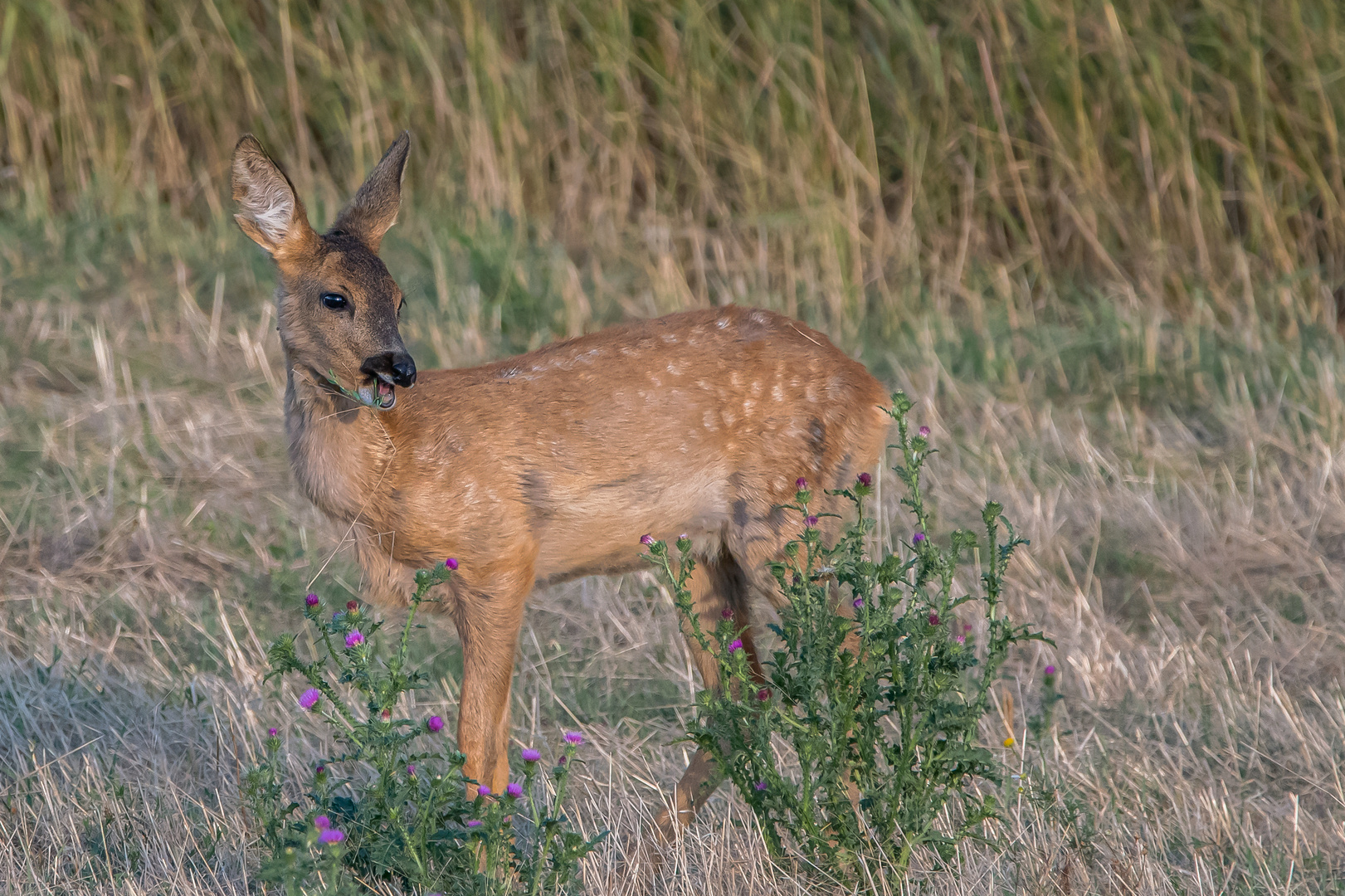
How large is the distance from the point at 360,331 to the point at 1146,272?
505 cm

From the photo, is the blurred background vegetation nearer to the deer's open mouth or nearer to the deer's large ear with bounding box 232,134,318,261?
the deer's large ear with bounding box 232,134,318,261

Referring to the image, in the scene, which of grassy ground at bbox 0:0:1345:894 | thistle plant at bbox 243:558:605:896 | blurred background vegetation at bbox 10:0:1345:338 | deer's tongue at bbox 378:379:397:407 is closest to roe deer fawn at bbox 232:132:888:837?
deer's tongue at bbox 378:379:397:407

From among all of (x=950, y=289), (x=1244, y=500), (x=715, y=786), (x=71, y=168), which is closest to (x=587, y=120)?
(x=950, y=289)

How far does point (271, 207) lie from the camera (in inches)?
165

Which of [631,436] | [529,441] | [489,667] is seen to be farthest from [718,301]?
[489,667]

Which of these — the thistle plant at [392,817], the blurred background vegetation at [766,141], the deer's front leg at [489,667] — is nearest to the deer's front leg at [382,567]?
the deer's front leg at [489,667]

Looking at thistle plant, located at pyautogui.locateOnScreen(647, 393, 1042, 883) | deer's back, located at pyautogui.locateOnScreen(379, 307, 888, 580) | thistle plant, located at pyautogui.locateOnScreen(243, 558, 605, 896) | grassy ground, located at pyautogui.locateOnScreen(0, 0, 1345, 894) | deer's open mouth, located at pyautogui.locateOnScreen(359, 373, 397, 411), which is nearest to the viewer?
thistle plant, located at pyautogui.locateOnScreen(243, 558, 605, 896)

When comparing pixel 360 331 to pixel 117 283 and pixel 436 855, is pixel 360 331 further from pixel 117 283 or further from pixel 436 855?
pixel 117 283

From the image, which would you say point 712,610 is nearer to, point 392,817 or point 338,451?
point 338,451

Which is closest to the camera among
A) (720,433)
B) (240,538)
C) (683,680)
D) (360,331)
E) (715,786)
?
(715,786)

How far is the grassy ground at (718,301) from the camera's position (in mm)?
4094

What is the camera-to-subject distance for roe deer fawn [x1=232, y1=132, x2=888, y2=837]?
412 centimetres

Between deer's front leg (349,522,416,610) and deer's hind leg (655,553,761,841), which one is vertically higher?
deer's front leg (349,522,416,610)

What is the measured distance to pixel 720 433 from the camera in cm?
452
